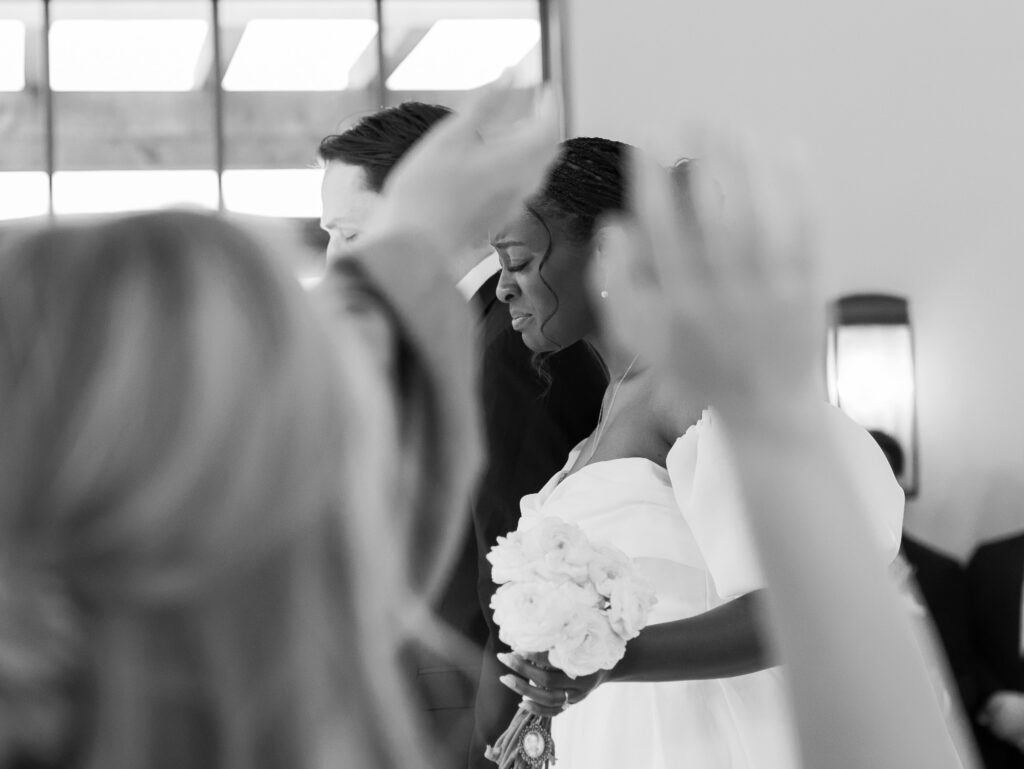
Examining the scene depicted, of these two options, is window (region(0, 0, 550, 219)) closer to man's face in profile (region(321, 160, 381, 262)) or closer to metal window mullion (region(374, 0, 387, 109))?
metal window mullion (region(374, 0, 387, 109))

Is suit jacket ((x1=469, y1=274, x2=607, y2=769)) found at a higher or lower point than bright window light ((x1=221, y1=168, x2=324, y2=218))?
lower

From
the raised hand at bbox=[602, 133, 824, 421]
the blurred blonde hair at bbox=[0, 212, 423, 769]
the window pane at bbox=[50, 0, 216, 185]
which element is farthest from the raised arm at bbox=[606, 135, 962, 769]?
the window pane at bbox=[50, 0, 216, 185]

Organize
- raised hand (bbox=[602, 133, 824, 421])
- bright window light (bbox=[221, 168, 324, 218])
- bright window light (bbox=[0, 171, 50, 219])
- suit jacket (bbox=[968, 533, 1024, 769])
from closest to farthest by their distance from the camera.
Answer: raised hand (bbox=[602, 133, 824, 421])
suit jacket (bbox=[968, 533, 1024, 769])
bright window light (bbox=[0, 171, 50, 219])
bright window light (bbox=[221, 168, 324, 218])

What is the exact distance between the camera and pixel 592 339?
8.18 feet

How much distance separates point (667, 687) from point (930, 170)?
5.56 m

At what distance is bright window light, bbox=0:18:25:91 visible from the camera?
8.01 meters

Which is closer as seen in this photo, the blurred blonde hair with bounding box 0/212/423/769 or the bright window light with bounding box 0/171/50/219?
the blurred blonde hair with bounding box 0/212/423/769

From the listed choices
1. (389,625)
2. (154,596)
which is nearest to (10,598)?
(154,596)

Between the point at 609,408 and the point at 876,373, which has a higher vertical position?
the point at 609,408

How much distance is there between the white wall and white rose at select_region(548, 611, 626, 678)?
542 cm

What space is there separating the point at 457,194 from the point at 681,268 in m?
0.45

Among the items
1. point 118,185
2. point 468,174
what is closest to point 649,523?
point 468,174

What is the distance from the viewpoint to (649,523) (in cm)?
222

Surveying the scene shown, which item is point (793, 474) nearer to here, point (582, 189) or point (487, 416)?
point (582, 189)
